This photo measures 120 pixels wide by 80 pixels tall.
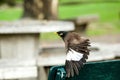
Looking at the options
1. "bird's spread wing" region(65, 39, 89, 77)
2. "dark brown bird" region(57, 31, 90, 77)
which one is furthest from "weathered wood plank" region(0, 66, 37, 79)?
"bird's spread wing" region(65, 39, 89, 77)

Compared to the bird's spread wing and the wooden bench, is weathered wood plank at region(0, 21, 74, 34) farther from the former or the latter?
the bird's spread wing

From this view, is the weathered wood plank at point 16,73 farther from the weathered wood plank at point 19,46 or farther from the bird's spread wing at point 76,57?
the bird's spread wing at point 76,57

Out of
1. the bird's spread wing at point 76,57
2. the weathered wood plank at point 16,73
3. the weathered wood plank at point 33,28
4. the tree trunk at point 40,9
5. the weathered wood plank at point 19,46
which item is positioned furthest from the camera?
the tree trunk at point 40,9

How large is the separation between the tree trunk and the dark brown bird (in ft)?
27.5

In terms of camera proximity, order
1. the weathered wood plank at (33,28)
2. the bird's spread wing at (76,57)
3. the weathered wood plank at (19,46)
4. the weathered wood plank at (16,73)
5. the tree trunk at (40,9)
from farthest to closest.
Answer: the tree trunk at (40,9)
the weathered wood plank at (19,46)
the weathered wood plank at (33,28)
the weathered wood plank at (16,73)
the bird's spread wing at (76,57)

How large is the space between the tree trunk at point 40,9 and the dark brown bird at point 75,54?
330 inches

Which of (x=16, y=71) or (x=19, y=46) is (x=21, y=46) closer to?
(x=19, y=46)

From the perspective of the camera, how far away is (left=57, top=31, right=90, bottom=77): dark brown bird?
11.9 feet

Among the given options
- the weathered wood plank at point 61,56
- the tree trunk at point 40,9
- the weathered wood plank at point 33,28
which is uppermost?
the tree trunk at point 40,9

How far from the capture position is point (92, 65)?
361cm

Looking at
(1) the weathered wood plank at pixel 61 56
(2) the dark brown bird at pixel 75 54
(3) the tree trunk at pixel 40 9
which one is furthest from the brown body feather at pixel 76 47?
(3) the tree trunk at pixel 40 9

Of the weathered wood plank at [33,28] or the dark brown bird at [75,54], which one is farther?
the weathered wood plank at [33,28]

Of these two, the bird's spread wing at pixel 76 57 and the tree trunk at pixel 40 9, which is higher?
the tree trunk at pixel 40 9

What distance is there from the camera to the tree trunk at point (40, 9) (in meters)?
12.8
